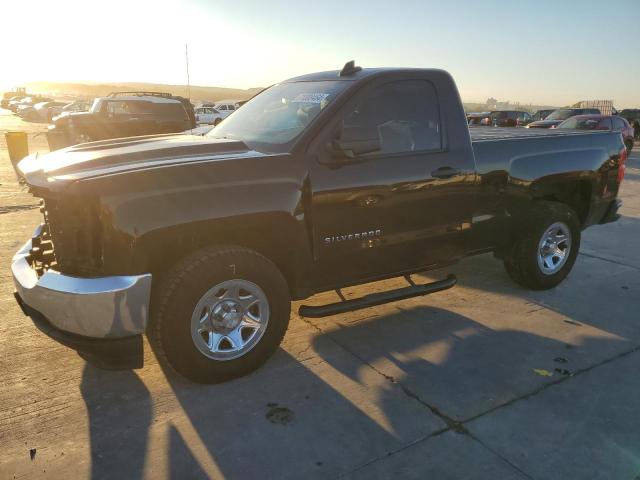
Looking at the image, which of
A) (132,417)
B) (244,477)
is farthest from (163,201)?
(244,477)

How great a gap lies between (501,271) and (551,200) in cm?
99

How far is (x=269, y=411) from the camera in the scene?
10.0 feet

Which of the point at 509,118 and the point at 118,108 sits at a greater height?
the point at 118,108

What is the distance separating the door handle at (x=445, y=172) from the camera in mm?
3887

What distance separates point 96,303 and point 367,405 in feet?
5.51

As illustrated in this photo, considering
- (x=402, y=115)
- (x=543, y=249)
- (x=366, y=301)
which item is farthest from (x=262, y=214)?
(x=543, y=249)

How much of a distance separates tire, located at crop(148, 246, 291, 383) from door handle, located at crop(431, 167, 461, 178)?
145 cm

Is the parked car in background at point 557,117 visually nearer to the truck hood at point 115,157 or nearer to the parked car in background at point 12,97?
the truck hood at point 115,157

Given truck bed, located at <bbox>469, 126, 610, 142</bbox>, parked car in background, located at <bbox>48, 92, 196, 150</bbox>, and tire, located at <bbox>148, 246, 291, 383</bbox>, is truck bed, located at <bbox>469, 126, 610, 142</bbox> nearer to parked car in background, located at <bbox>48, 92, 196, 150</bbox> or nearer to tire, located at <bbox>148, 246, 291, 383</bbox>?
tire, located at <bbox>148, 246, 291, 383</bbox>

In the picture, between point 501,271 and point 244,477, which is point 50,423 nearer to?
point 244,477

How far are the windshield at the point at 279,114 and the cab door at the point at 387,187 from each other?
0.76 ft

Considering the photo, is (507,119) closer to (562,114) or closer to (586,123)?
(562,114)

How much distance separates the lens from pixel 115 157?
130 inches

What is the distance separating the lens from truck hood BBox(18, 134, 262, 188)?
3020 millimetres
